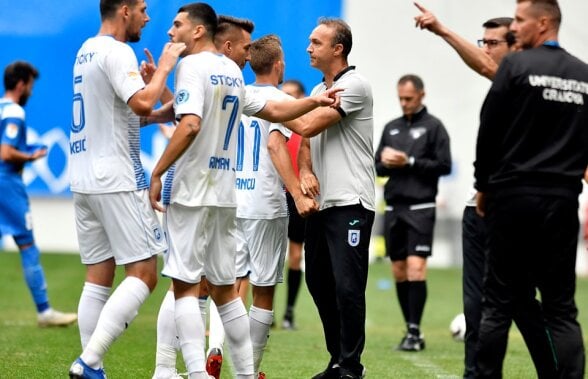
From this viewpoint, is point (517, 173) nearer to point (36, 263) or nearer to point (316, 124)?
point (316, 124)

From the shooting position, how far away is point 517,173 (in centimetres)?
603

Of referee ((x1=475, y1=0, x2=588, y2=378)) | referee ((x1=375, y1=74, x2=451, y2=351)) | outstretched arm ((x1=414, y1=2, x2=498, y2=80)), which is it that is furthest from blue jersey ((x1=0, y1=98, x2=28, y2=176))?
referee ((x1=475, y1=0, x2=588, y2=378))

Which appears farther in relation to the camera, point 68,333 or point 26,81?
point 26,81

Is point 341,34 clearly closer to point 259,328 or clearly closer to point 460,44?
point 460,44

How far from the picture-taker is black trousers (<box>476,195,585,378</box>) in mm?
6051

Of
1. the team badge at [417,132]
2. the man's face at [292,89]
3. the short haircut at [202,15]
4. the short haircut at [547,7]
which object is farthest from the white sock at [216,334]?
the man's face at [292,89]

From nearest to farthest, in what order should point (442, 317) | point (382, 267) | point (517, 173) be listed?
point (517, 173) < point (442, 317) < point (382, 267)

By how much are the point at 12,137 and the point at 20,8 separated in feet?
36.6

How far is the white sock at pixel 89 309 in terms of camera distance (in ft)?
22.9

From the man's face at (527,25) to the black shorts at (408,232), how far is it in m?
4.91

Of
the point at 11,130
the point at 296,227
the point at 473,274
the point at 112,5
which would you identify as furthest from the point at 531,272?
the point at 11,130

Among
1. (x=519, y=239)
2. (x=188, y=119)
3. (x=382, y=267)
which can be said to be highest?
(x=188, y=119)

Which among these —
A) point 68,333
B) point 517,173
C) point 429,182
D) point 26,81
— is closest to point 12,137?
point 26,81

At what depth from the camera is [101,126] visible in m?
6.71
